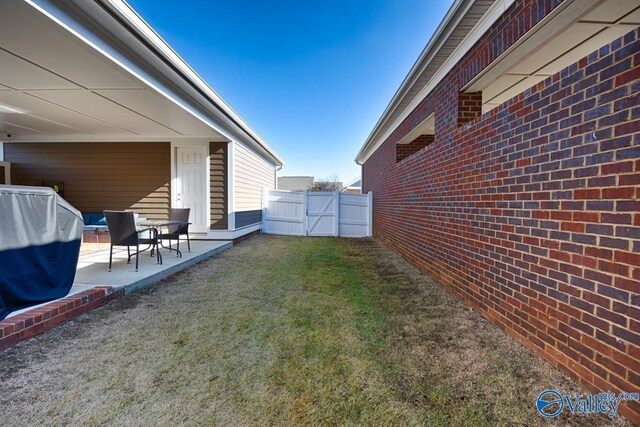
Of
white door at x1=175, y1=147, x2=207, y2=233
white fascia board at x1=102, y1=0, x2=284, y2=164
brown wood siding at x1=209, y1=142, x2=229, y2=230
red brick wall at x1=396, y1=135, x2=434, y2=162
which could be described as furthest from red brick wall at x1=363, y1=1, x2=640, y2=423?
white door at x1=175, y1=147, x2=207, y2=233

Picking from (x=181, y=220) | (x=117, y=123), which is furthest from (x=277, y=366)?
(x=117, y=123)

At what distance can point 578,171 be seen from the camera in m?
1.78

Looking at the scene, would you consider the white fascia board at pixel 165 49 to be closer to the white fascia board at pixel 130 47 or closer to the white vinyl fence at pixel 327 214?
the white fascia board at pixel 130 47

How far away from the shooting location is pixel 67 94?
14.2ft

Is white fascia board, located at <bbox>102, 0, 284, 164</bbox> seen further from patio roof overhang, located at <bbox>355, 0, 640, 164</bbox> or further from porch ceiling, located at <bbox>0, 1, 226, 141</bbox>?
patio roof overhang, located at <bbox>355, 0, 640, 164</bbox>

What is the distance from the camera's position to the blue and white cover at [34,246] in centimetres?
232

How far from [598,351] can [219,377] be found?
2231 millimetres

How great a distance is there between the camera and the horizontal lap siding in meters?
7.44

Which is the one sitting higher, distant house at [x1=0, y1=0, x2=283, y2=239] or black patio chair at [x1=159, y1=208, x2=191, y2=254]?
distant house at [x1=0, y1=0, x2=283, y2=239]

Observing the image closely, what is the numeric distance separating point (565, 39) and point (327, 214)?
7.46m

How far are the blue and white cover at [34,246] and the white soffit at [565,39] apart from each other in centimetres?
452

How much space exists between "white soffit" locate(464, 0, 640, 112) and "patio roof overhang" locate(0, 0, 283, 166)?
369cm

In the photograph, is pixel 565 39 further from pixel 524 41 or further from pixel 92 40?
pixel 92 40

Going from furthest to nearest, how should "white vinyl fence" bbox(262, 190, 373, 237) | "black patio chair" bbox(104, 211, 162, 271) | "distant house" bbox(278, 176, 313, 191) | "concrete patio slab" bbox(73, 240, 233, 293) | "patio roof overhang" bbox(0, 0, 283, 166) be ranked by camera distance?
"distant house" bbox(278, 176, 313, 191), "white vinyl fence" bbox(262, 190, 373, 237), "black patio chair" bbox(104, 211, 162, 271), "concrete patio slab" bbox(73, 240, 233, 293), "patio roof overhang" bbox(0, 0, 283, 166)
